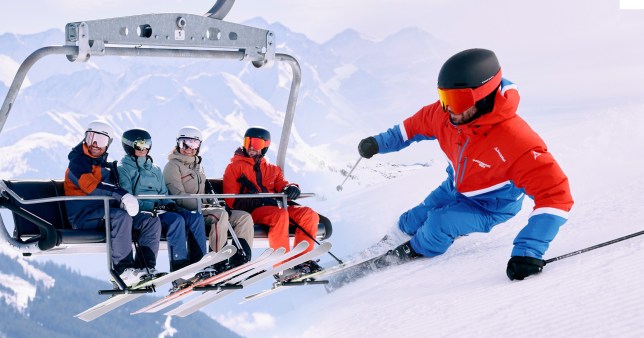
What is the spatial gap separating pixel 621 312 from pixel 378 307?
7.10 feet

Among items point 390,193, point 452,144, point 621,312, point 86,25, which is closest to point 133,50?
point 86,25

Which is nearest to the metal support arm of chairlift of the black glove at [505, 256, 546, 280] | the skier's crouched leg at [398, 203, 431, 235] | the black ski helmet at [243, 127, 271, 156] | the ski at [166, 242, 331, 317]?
the black ski helmet at [243, 127, 271, 156]

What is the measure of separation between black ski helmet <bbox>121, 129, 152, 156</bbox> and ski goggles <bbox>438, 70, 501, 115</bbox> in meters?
2.20

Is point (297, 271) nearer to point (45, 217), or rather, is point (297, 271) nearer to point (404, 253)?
point (404, 253)

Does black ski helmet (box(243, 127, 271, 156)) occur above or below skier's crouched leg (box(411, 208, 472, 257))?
above

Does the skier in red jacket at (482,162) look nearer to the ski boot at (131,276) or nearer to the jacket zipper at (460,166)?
the jacket zipper at (460,166)

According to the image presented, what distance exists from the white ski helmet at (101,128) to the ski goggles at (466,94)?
7.88 feet

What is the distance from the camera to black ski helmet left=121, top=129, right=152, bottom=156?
21.1 feet

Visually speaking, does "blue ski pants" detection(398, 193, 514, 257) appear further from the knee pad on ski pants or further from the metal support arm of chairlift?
the metal support arm of chairlift

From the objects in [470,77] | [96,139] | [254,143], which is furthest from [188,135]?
[470,77]

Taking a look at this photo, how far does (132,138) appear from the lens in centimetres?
644

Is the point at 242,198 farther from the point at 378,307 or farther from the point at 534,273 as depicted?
the point at 534,273

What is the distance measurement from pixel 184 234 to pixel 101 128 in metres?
0.97

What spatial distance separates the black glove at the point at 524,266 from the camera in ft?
18.8
